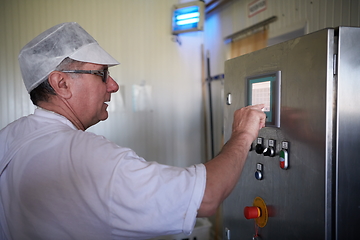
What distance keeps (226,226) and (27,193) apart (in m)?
1.11

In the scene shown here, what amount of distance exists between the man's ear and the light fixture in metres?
2.29

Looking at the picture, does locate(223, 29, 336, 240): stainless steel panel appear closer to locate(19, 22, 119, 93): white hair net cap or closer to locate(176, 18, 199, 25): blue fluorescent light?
locate(19, 22, 119, 93): white hair net cap

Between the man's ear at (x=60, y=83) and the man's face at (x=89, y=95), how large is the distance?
21mm

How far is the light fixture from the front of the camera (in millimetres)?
3107

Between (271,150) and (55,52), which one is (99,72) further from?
(271,150)

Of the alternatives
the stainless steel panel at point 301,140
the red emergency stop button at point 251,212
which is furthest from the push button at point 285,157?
the red emergency stop button at point 251,212

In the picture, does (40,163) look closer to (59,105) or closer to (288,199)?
(59,105)

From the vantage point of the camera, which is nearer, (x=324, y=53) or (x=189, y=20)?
(x=324, y=53)

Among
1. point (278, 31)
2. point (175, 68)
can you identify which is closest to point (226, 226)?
point (278, 31)

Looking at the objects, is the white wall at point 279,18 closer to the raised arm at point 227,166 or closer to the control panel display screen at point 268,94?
the control panel display screen at point 268,94

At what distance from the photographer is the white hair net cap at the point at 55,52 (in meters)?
1.06

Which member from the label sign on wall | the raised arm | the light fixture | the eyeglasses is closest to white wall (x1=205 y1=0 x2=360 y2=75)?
the label sign on wall

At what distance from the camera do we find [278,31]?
87.1 inches

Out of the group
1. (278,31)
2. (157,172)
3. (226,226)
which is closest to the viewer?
(157,172)
